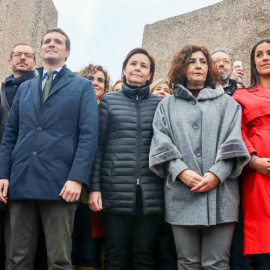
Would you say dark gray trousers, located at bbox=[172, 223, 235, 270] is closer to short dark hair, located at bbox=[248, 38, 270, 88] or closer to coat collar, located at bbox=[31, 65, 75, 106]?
short dark hair, located at bbox=[248, 38, 270, 88]

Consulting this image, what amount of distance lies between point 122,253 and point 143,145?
76cm

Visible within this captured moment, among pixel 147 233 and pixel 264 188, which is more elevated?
pixel 264 188

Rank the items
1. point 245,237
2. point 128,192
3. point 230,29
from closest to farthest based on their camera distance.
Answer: point 245,237
point 128,192
point 230,29

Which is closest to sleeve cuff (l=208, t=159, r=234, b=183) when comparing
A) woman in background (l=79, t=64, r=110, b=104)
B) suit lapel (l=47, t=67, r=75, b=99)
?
suit lapel (l=47, t=67, r=75, b=99)

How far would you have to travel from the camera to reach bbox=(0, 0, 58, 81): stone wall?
13531mm

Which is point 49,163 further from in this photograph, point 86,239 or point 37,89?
point 86,239

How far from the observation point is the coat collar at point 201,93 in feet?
8.36

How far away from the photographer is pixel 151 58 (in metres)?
2.98

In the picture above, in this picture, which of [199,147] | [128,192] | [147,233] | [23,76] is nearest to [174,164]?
[199,147]

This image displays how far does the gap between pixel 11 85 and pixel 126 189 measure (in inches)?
60.8

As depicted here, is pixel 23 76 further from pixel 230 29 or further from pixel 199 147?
pixel 230 29

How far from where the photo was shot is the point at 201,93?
2.58m

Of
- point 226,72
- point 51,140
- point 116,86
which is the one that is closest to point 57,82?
point 51,140

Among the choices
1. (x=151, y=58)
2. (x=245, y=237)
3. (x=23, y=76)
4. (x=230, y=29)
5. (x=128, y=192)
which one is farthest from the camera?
(x=230, y=29)
